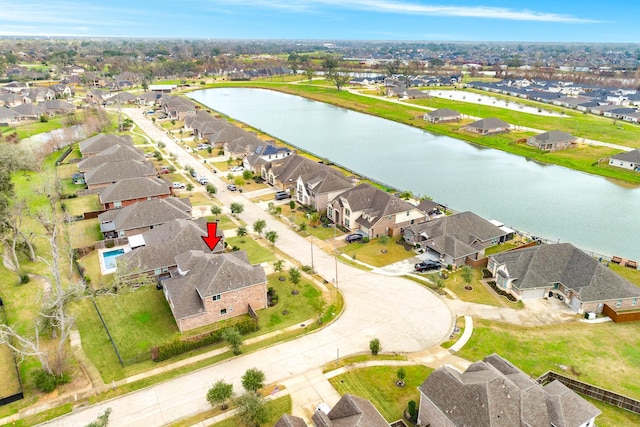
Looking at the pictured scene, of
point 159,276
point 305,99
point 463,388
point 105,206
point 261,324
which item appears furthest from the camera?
point 305,99

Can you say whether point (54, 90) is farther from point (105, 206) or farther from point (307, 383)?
point (307, 383)

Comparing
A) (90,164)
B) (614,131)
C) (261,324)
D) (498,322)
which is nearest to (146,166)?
(90,164)

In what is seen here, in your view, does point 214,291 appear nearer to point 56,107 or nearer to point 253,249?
point 253,249

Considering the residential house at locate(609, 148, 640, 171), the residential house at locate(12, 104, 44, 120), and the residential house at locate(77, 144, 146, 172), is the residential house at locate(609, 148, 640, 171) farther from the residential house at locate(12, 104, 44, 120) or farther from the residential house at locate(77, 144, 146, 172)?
the residential house at locate(12, 104, 44, 120)

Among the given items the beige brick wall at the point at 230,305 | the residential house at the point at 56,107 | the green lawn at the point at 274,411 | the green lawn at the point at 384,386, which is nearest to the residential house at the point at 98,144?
the residential house at the point at 56,107

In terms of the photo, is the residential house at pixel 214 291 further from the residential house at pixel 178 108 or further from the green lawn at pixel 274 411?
the residential house at pixel 178 108

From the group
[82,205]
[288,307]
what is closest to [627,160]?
[288,307]

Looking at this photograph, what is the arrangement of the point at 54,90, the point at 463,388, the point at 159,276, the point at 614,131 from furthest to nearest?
the point at 54,90, the point at 614,131, the point at 159,276, the point at 463,388
